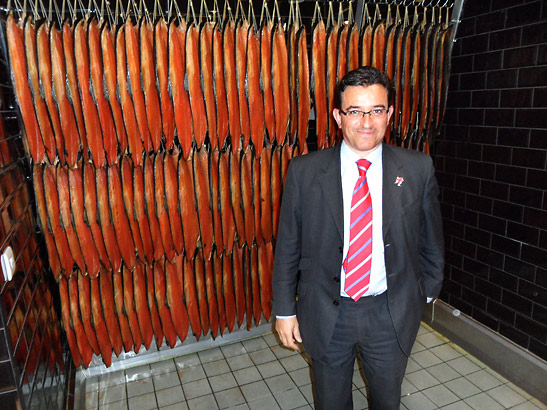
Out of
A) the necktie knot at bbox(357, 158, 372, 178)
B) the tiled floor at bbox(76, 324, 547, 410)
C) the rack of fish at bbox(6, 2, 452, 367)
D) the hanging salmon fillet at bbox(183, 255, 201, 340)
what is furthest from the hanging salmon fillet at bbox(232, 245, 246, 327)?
the necktie knot at bbox(357, 158, 372, 178)

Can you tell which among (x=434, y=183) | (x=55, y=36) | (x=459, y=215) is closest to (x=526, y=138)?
(x=459, y=215)

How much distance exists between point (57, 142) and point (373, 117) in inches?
63.3

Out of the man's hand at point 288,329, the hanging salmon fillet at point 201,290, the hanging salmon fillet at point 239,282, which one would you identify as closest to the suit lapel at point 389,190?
the man's hand at point 288,329

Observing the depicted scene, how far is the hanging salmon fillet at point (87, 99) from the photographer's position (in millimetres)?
2090

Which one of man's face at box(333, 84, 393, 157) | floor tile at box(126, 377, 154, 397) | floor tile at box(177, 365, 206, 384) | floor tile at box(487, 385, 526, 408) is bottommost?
floor tile at box(487, 385, 526, 408)

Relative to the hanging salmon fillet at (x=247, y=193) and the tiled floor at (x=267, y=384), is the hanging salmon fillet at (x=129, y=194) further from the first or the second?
the tiled floor at (x=267, y=384)

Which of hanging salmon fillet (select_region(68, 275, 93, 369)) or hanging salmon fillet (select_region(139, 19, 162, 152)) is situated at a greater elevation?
hanging salmon fillet (select_region(139, 19, 162, 152))

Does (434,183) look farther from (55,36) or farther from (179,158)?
(55,36)

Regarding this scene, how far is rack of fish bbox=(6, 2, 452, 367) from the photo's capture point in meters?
2.15

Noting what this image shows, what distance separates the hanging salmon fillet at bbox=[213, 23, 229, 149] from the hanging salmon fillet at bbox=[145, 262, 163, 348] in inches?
34.4

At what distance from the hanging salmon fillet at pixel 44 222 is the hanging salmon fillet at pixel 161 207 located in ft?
1.87

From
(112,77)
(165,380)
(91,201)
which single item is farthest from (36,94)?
(165,380)

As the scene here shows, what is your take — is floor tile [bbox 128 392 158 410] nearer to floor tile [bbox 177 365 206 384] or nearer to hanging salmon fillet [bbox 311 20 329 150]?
floor tile [bbox 177 365 206 384]

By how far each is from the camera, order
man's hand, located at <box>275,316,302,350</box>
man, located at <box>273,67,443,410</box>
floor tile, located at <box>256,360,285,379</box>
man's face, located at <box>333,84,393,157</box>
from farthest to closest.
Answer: floor tile, located at <box>256,360,285,379</box>, man's hand, located at <box>275,316,302,350</box>, man, located at <box>273,67,443,410</box>, man's face, located at <box>333,84,393,157</box>
